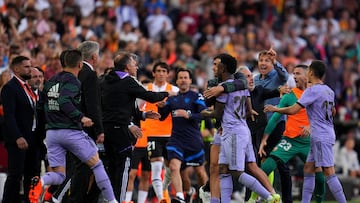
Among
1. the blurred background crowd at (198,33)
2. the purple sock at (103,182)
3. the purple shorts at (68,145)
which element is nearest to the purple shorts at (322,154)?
the purple sock at (103,182)

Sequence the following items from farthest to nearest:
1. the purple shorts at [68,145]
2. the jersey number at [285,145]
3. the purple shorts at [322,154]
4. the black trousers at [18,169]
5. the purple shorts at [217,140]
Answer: the jersey number at [285,145] → the black trousers at [18,169] → the purple shorts at [322,154] → the purple shorts at [217,140] → the purple shorts at [68,145]

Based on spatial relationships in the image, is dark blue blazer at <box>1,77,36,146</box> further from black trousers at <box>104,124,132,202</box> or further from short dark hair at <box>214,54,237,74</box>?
short dark hair at <box>214,54,237,74</box>

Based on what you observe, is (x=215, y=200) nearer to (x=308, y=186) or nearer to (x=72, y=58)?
(x=308, y=186)

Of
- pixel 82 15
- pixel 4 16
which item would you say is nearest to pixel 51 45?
pixel 4 16

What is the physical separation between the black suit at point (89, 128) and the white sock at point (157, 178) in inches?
110

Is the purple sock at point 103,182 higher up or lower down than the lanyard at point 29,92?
lower down

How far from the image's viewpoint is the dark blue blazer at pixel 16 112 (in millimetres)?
15808

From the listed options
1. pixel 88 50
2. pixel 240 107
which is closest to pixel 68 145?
pixel 88 50

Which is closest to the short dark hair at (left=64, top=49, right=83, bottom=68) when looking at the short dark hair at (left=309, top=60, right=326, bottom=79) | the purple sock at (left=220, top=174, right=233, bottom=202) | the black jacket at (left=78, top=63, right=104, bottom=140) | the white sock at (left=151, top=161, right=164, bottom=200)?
the black jacket at (left=78, top=63, right=104, bottom=140)

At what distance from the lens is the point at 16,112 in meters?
16.1

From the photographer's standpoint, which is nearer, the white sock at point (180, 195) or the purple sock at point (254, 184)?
the purple sock at point (254, 184)

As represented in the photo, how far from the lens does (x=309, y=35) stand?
29922 millimetres

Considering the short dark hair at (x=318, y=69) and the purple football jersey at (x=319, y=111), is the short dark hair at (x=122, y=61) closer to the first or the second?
the purple football jersey at (x=319, y=111)

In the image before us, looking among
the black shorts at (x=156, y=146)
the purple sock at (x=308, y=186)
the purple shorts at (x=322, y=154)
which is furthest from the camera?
the black shorts at (x=156, y=146)
